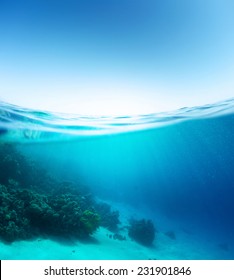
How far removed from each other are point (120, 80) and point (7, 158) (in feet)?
30.2

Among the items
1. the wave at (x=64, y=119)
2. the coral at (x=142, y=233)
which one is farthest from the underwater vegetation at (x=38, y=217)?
the wave at (x=64, y=119)

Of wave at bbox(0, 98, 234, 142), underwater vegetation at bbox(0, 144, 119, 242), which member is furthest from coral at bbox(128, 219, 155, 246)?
wave at bbox(0, 98, 234, 142)

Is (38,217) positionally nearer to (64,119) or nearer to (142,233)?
(142,233)

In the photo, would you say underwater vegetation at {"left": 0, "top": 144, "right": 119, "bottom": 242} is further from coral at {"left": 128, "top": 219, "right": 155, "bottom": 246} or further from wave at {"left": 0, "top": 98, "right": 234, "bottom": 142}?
wave at {"left": 0, "top": 98, "right": 234, "bottom": 142}

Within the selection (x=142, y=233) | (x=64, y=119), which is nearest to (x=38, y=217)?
(x=142, y=233)

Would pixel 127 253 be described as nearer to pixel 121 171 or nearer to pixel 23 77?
pixel 23 77

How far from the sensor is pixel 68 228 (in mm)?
10836

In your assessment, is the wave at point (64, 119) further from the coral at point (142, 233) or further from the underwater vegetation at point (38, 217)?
the coral at point (142, 233)

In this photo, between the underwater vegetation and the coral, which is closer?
the underwater vegetation

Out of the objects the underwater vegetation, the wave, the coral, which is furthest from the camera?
the wave
